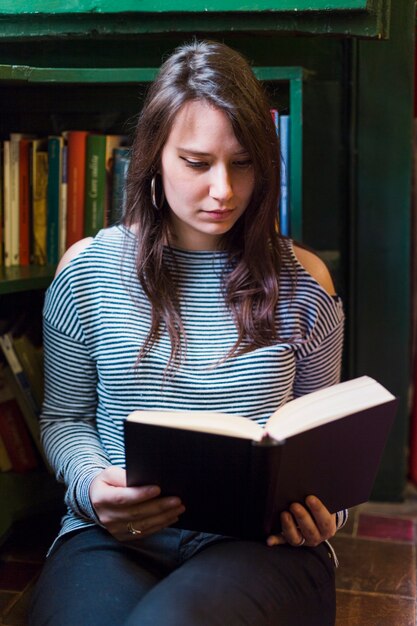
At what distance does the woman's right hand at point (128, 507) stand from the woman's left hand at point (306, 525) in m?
0.14

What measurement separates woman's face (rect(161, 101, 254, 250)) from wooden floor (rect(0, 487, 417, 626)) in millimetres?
751

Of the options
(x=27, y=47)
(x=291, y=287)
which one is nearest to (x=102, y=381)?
(x=291, y=287)

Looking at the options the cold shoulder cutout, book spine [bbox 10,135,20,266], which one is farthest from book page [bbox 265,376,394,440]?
book spine [bbox 10,135,20,266]

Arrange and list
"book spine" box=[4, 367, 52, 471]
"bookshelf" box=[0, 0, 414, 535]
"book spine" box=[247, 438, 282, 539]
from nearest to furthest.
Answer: "book spine" box=[247, 438, 282, 539] < "bookshelf" box=[0, 0, 414, 535] < "book spine" box=[4, 367, 52, 471]

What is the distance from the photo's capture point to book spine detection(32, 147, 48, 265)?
1739mm

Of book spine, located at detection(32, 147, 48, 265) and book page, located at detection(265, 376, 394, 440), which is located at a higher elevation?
book spine, located at detection(32, 147, 48, 265)

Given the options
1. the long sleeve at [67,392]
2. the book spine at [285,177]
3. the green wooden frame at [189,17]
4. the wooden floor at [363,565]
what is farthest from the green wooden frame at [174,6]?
the wooden floor at [363,565]

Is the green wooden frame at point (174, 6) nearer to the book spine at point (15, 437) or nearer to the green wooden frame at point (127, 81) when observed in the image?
the green wooden frame at point (127, 81)

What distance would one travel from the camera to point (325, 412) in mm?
1104

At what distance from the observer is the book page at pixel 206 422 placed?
41.1 inches

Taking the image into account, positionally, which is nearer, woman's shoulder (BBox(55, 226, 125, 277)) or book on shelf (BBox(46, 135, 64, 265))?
woman's shoulder (BBox(55, 226, 125, 277))

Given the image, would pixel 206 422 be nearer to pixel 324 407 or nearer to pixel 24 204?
pixel 324 407

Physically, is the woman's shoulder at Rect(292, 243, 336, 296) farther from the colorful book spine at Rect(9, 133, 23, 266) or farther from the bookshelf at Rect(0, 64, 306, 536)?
the colorful book spine at Rect(9, 133, 23, 266)

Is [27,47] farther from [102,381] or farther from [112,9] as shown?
[102,381]
